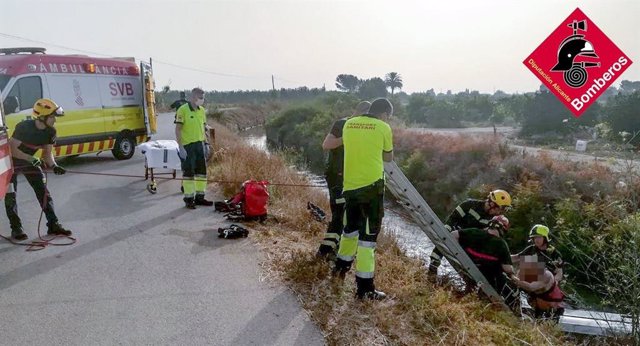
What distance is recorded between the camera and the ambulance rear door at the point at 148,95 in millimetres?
11637

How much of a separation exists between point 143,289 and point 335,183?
2.30 meters

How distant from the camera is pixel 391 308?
3.80 m

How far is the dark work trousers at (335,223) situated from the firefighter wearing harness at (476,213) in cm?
126

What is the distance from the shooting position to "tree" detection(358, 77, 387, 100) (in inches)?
2046

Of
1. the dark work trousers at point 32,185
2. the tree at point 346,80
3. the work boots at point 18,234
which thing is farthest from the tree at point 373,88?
the work boots at point 18,234

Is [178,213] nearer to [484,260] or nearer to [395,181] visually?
[395,181]

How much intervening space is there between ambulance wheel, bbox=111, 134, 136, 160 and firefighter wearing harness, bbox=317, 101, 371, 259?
8.49 m

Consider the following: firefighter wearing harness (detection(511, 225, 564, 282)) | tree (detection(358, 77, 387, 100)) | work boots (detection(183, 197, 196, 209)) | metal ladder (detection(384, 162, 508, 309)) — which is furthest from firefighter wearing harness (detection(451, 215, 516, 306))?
tree (detection(358, 77, 387, 100))

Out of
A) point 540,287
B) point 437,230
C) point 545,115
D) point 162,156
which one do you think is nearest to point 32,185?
point 162,156

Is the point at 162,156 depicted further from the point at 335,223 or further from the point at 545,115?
the point at 545,115

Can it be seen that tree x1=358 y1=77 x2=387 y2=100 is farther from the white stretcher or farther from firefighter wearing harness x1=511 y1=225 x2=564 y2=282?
firefighter wearing harness x1=511 y1=225 x2=564 y2=282

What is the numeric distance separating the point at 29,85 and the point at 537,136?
29.8 meters

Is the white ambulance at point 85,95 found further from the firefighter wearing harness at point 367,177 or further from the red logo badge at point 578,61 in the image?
the red logo badge at point 578,61

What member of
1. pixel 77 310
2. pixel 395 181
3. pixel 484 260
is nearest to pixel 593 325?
pixel 484 260
